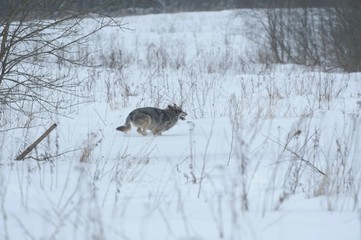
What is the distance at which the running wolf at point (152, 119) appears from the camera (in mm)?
8195

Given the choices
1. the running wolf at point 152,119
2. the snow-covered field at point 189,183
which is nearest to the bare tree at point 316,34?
the snow-covered field at point 189,183

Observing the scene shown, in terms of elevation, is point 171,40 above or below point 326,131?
above

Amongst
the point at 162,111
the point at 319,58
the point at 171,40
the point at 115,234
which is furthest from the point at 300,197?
the point at 171,40

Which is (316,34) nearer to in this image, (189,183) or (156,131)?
(156,131)

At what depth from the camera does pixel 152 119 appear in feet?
27.5

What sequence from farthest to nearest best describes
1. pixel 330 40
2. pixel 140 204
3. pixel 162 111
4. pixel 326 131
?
pixel 330 40 < pixel 162 111 < pixel 326 131 < pixel 140 204

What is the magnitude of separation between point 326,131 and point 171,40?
17719 mm

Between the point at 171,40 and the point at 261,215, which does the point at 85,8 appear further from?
the point at 171,40

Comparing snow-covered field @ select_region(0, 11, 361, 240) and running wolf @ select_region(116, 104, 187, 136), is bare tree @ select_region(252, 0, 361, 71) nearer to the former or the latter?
snow-covered field @ select_region(0, 11, 361, 240)

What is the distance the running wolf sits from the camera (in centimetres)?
820

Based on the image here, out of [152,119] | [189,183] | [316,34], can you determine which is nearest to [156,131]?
[152,119]

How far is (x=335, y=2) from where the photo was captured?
17.1 meters

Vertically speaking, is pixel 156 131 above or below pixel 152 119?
below

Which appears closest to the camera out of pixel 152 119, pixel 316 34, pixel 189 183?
pixel 189 183
